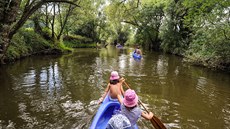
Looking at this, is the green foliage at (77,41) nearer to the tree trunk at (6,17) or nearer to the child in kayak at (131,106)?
the tree trunk at (6,17)

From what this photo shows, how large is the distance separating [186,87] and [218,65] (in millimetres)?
5830

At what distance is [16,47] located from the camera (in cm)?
1556

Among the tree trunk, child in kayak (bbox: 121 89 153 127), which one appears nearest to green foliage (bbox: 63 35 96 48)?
the tree trunk

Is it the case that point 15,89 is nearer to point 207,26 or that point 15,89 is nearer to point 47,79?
point 47,79

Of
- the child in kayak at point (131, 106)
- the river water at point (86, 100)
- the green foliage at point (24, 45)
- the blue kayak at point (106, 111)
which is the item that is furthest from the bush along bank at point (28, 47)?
the child in kayak at point (131, 106)

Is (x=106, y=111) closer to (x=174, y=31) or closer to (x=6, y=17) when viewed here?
(x=6, y=17)

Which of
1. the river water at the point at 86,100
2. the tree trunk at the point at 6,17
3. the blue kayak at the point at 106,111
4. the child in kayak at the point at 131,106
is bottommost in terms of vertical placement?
the river water at the point at 86,100

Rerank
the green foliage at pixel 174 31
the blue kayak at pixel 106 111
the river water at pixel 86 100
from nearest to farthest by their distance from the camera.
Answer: the blue kayak at pixel 106 111 < the river water at pixel 86 100 < the green foliage at pixel 174 31

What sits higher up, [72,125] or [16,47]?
[16,47]

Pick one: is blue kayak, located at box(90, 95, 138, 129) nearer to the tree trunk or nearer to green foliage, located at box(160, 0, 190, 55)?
the tree trunk

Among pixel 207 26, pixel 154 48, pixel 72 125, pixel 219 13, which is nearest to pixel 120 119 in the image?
pixel 72 125

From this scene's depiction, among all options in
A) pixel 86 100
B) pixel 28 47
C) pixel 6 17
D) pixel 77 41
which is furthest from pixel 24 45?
pixel 77 41

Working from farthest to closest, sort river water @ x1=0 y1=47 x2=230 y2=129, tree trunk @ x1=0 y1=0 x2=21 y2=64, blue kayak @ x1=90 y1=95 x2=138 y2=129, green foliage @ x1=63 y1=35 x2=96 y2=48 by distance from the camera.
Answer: green foliage @ x1=63 y1=35 x2=96 y2=48 < tree trunk @ x1=0 y1=0 x2=21 y2=64 < river water @ x1=0 y1=47 x2=230 y2=129 < blue kayak @ x1=90 y1=95 x2=138 y2=129

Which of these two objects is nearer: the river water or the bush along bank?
the river water
